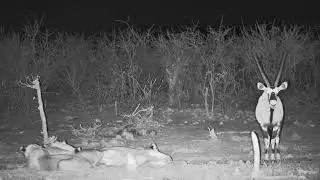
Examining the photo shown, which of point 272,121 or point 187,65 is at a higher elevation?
point 187,65

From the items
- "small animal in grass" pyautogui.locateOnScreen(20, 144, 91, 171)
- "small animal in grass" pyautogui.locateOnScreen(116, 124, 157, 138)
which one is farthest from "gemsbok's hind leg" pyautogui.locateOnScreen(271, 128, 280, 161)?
"small animal in grass" pyautogui.locateOnScreen(116, 124, 157, 138)

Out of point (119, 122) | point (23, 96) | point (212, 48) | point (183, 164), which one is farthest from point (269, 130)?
point (23, 96)

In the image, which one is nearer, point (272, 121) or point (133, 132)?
point (272, 121)

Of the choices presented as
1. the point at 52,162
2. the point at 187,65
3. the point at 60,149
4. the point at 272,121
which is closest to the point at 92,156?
the point at 52,162

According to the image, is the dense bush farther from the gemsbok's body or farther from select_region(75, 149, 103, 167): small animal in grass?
select_region(75, 149, 103, 167): small animal in grass

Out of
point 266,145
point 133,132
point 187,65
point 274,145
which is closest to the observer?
point 266,145

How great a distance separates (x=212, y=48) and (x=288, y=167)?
1287 cm

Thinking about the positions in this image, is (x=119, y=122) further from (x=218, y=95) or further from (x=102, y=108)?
(x=218, y=95)

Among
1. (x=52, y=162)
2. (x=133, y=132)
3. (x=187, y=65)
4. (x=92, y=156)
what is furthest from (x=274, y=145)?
(x=187, y=65)

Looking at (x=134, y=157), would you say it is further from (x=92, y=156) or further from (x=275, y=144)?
(x=275, y=144)

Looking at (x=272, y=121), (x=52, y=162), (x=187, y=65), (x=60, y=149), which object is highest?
(x=187, y=65)

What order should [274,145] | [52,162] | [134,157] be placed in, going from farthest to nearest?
[274,145]
[134,157]
[52,162]

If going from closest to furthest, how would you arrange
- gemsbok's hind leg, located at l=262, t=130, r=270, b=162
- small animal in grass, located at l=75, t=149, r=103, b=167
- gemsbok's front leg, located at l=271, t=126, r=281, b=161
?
small animal in grass, located at l=75, t=149, r=103, b=167
gemsbok's hind leg, located at l=262, t=130, r=270, b=162
gemsbok's front leg, located at l=271, t=126, r=281, b=161

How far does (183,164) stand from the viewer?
9.95 metres
